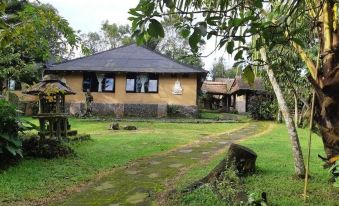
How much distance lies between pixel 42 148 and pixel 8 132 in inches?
49.0

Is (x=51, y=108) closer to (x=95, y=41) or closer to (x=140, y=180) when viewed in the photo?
(x=140, y=180)

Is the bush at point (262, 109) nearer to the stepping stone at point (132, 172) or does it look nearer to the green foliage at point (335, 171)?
the stepping stone at point (132, 172)

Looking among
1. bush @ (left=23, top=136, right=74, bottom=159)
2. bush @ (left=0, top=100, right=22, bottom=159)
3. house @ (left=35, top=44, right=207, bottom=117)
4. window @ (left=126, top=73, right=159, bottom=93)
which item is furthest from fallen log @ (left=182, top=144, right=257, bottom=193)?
window @ (left=126, top=73, right=159, bottom=93)

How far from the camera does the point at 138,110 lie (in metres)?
29.5

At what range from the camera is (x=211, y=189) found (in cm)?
692

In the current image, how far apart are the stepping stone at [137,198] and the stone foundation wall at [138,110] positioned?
851 inches

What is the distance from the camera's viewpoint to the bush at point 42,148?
10578mm

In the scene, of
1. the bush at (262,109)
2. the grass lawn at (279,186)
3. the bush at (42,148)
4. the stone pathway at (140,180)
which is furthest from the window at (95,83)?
the grass lawn at (279,186)

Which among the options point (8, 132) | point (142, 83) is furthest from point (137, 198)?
point (142, 83)

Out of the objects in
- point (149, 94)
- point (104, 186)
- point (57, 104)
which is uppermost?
point (149, 94)

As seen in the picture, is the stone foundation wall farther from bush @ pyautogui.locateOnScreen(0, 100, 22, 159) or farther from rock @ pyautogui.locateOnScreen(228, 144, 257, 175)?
rock @ pyautogui.locateOnScreen(228, 144, 257, 175)

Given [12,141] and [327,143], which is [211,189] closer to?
[327,143]

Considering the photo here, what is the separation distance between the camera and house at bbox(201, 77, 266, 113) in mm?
37875

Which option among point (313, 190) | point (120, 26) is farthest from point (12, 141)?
point (120, 26)
